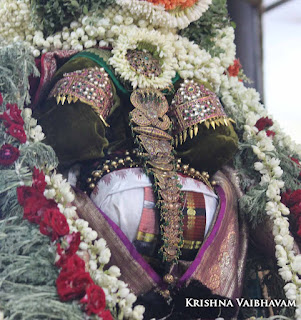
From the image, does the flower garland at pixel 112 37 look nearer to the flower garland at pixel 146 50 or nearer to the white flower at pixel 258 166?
the flower garland at pixel 146 50

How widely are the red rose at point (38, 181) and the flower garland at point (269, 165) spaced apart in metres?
0.66

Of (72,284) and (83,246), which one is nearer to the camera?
(72,284)

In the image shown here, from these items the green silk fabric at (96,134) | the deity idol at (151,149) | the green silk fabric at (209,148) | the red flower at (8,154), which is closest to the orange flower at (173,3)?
the deity idol at (151,149)

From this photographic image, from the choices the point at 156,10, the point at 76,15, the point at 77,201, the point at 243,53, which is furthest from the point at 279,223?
the point at 243,53

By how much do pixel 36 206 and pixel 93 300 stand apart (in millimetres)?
271

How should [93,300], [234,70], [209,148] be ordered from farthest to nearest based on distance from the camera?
[234,70] < [209,148] < [93,300]

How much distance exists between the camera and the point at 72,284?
3.45 feet

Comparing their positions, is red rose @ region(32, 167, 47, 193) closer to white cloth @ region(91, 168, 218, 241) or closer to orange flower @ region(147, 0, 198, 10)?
white cloth @ region(91, 168, 218, 241)

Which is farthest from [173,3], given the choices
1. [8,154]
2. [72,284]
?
[72,284]

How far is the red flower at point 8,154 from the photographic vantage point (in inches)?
48.4

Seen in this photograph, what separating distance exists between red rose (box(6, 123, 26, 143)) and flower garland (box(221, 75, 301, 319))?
712 mm

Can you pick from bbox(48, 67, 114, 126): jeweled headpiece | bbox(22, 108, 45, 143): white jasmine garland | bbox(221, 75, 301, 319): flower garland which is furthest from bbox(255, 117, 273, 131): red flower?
bbox(22, 108, 45, 143): white jasmine garland

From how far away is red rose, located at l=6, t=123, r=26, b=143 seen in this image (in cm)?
126

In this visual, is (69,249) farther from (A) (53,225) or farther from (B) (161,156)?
(B) (161,156)
